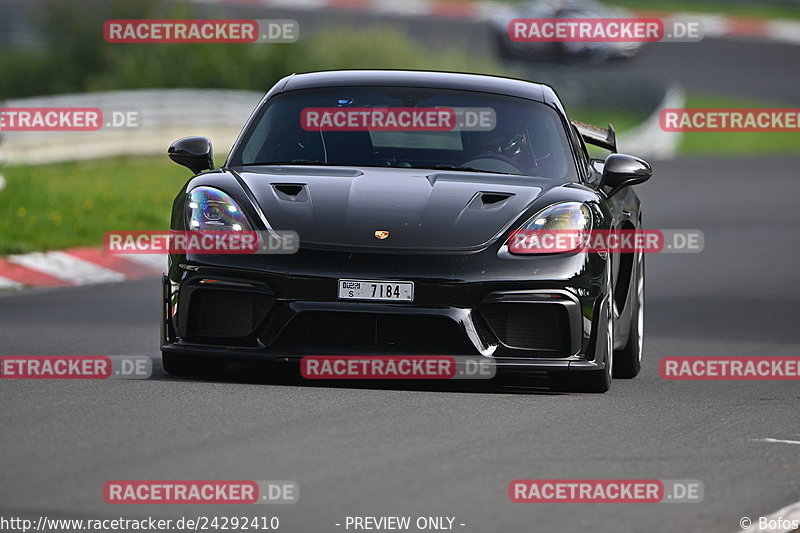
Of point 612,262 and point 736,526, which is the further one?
point 612,262

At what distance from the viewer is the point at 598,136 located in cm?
1002

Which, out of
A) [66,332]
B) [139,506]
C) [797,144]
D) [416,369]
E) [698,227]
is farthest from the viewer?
[797,144]

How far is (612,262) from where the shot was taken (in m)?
8.05

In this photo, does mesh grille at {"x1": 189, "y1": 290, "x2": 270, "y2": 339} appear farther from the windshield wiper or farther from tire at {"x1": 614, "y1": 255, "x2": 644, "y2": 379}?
tire at {"x1": 614, "y1": 255, "x2": 644, "y2": 379}

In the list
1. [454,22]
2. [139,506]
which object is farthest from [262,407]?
[454,22]

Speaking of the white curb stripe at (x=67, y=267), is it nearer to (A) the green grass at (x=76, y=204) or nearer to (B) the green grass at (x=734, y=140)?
(A) the green grass at (x=76, y=204)

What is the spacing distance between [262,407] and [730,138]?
28.9 metres

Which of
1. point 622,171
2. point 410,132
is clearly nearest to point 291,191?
point 410,132

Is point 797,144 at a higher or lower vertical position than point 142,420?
higher

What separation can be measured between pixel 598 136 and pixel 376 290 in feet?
10.3

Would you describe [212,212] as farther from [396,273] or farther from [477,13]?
[477,13]

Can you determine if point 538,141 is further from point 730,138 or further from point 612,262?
point 730,138

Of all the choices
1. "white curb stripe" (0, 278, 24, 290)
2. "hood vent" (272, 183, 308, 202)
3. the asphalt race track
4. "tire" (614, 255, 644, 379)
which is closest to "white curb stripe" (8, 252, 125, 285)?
"white curb stripe" (0, 278, 24, 290)

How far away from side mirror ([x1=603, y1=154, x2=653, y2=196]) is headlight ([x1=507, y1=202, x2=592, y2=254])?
637 millimetres
